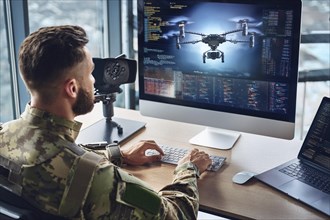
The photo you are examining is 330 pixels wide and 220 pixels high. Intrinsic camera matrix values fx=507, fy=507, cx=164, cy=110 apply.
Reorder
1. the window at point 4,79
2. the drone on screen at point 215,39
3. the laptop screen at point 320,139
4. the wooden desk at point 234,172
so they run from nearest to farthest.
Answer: the wooden desk at point 234,172, the laptop screen at point 320,139, the drone on screen at point 215,39, the window at point 4,79

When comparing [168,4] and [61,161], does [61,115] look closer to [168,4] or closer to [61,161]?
[61,161]

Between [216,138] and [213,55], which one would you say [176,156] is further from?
[213,55]

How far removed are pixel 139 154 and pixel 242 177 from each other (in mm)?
396

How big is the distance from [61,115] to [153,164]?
598 mm

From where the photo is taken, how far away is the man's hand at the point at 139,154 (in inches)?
75.3

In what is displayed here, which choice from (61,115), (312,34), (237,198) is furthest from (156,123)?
(312,34)

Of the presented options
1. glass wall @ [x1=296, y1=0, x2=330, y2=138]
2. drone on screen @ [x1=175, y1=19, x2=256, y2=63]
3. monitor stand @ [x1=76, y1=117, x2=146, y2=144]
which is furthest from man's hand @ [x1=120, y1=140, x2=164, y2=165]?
glass wall @ [x1=296, y1=0, x2=330, y2=138]

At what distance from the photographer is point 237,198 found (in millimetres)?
1666

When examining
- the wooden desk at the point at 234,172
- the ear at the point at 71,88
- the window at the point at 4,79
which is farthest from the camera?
the window at the point at 4,79

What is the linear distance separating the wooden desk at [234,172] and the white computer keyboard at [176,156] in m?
0.02

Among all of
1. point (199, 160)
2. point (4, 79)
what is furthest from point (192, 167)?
point (4, 79)

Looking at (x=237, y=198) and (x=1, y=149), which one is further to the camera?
(x=237, y=198)

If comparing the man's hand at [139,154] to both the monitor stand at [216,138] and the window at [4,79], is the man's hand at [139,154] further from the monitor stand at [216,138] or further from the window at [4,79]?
the window at [4,79]

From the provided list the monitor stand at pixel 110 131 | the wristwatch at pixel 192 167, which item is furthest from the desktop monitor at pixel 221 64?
the wristwatch at pixel 192 167
